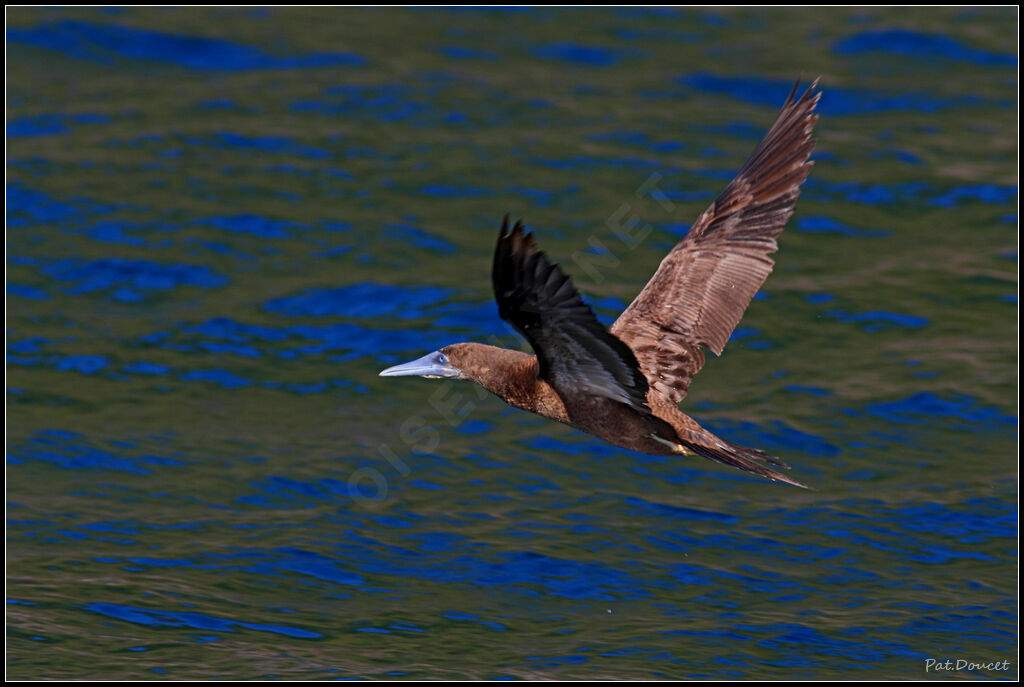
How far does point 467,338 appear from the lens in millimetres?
11117

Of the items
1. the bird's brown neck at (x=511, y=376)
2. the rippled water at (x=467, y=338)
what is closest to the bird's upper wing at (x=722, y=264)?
the bird's brown neck at (x=511, y=376)

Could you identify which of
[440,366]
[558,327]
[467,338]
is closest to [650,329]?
[440,366]

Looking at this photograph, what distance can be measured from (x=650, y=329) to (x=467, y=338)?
3340mm

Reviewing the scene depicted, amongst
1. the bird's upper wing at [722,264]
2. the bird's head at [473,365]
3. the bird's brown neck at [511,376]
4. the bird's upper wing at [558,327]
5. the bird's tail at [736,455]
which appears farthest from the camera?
Result: the bird's upper wing at [722,264]

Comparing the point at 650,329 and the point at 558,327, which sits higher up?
the point at 650,329

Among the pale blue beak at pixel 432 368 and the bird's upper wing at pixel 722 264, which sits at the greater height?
the bird's upper wing at pixel 722 264

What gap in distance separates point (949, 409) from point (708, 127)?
5.09 metres

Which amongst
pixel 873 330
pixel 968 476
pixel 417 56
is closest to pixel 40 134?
pixel 417 56

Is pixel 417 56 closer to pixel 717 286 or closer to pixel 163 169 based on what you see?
pixel 163 169

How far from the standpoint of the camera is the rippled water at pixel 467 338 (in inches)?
314

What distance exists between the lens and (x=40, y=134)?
45.5ft

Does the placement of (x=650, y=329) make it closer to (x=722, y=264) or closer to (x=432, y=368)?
(x=722, y=264)

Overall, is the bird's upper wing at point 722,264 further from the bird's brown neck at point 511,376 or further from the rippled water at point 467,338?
the rippled water at point 467,338

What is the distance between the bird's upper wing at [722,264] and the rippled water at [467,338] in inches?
60.9
